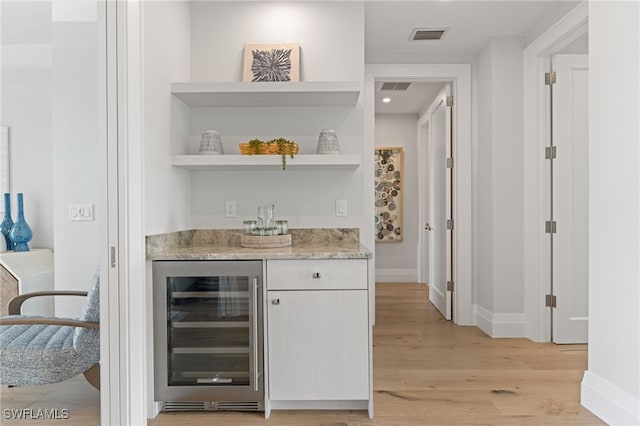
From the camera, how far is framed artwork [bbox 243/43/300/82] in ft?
9.93

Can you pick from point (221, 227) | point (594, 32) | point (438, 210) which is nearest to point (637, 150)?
point (594, 32)

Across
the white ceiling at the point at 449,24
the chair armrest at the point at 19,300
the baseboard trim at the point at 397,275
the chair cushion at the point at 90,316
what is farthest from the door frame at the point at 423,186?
the chair armrest at the point at 19,300

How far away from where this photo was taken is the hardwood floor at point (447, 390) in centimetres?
209

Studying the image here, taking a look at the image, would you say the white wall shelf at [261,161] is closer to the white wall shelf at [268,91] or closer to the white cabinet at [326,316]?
the white wall shelf at [268,91]

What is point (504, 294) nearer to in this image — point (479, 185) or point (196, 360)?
point (479, 185)

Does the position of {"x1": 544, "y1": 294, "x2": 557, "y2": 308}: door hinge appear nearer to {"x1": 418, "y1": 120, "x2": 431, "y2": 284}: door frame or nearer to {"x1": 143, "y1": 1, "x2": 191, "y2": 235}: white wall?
{"x1": 418, "y1": 120, "x2": 431, "y2": 284}: door frame

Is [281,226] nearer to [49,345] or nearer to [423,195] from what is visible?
[49,345]

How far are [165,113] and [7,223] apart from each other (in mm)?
1269

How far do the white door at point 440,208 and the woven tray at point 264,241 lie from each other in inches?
86.6

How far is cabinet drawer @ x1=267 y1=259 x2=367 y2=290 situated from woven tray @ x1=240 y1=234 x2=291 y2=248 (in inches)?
15.6

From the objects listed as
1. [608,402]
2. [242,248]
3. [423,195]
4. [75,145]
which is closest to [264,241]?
[242,248]

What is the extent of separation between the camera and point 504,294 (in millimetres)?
3834

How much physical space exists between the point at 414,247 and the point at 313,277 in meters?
4.69

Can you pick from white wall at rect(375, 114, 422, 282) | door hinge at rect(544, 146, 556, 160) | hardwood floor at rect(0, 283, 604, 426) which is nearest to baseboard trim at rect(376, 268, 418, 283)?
white wall at rect(375, 114, 422, 282)
